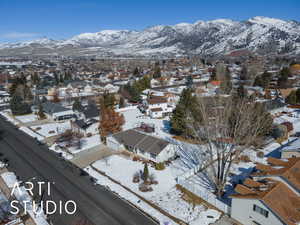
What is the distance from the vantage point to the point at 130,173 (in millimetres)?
22266

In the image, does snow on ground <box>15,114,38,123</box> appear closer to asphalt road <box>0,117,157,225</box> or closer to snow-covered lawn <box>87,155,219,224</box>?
asphalt road <box>0,117,157,225</box>

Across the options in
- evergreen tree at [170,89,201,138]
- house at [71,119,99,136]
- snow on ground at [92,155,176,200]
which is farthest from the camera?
house at [71,119,99,136]

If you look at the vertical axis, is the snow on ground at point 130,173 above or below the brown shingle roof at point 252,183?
below

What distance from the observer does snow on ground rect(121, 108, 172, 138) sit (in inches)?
1306

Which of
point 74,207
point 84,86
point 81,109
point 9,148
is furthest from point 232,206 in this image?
point 84,86

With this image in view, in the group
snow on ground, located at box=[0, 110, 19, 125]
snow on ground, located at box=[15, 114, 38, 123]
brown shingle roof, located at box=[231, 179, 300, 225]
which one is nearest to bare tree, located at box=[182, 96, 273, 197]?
brown shingle roof, located at box=[231, 179, 300, 225]

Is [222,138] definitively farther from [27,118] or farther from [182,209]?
[27,118]

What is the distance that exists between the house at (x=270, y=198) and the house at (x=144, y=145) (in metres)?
9.42

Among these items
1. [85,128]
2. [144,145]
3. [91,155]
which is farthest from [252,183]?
[85,128]

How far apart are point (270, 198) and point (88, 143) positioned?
22.9m

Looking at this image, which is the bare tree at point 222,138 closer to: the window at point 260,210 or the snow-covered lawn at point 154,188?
the snow-covered lawn at point 154,188

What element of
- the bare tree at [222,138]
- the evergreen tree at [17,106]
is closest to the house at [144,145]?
the bare tree at [222,138]

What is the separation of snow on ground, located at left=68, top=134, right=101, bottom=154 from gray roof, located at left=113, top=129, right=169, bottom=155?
3.50 meters

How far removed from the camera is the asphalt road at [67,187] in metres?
16.1
